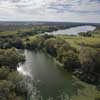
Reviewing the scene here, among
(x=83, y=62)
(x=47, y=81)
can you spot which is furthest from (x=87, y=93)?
(x=83, y=62)

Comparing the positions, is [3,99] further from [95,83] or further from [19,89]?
[95,83]

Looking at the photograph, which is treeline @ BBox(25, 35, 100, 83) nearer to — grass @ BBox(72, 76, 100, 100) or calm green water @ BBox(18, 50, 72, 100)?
grass @ BBox(72, 76, 100, 100)

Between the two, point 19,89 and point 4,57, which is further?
point 4,57

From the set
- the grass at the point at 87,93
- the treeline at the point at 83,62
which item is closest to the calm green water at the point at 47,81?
the grass at the point at 87,93

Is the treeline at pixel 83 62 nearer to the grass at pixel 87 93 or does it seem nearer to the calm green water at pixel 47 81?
the grass at pixel 87 93

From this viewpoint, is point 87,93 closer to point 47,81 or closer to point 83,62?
point 47,81

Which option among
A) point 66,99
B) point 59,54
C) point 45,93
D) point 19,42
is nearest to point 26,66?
point 59,54

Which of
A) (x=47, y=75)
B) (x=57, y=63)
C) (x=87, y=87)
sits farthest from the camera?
(x=57, y=63)

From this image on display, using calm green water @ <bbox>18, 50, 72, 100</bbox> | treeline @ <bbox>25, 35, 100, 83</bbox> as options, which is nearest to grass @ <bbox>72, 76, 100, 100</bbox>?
calm green water @ <bbox>18, 50, 72, 100</bbox>

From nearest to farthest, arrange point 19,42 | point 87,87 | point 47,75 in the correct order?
point 87,87
point 47,75
point 19,42
